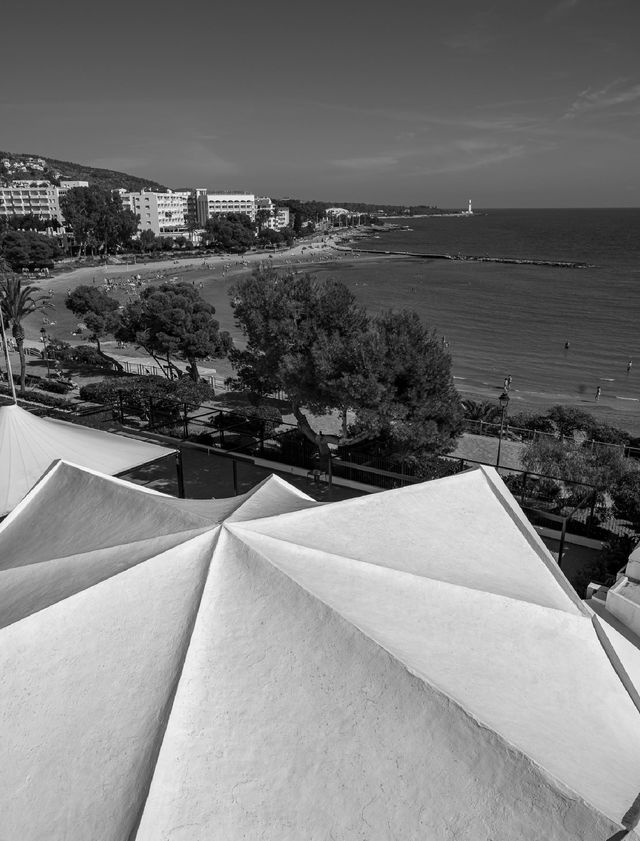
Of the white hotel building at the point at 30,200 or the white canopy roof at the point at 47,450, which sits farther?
the white hotel building at the point at 30,200

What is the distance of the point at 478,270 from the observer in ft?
340

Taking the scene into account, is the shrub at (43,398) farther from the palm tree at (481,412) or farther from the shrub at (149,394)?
the palm tree at (481,412)

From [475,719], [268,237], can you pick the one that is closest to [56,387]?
[475,719]

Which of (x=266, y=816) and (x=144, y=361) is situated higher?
(x=266, y=816)

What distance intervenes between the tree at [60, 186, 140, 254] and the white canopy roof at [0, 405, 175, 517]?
106 meters

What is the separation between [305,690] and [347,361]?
994 centimetres

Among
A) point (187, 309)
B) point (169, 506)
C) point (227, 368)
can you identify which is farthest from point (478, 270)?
point (169, 506)

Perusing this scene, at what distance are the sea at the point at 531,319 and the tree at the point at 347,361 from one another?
292 cm

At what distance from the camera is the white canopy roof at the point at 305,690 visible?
152 inches

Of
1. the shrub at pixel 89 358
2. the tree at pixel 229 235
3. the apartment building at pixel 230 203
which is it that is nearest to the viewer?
the shrub at pixel 89 358

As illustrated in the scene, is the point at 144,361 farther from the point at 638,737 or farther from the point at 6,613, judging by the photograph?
the point at 638,737

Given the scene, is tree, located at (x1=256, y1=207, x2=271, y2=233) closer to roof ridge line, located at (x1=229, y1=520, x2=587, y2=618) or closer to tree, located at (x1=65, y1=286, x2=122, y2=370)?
tree, located at (x1=65, y1=286, x2=122, y2=370)

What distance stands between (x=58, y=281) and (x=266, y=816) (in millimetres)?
89167

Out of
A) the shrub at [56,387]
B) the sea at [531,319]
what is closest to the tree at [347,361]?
the sea at [531,319]
